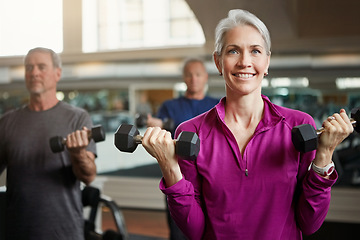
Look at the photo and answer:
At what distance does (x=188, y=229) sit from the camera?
1159 millimetres

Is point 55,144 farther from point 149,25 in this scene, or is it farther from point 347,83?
point 347,83

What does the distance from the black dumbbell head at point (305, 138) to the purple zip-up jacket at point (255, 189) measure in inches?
3.7

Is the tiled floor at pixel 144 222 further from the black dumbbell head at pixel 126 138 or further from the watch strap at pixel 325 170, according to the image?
the watch strap at pixel 325 170

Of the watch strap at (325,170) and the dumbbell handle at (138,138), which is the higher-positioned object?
the dumbbell handle at (138,138)

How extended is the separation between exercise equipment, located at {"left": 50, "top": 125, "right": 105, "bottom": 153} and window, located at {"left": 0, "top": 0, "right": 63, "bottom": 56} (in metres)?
0.52

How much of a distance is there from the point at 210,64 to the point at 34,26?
223 cm

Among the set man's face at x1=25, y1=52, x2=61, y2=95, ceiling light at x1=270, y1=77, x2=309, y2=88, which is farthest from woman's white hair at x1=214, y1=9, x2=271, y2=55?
ceiling light at x1=270, y1=77, x2=309, y2=88

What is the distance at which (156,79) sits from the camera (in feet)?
15.6

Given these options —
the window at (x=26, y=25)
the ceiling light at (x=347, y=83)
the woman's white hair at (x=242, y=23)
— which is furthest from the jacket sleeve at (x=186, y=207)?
the ceiling light at (x=347, y=83)

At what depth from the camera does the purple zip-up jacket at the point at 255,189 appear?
1.11 metres

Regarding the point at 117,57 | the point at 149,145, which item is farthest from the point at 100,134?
the point at 117,57

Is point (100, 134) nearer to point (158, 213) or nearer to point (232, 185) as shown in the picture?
point (232, 185)

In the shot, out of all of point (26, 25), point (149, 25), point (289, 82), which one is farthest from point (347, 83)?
point (26, 25)

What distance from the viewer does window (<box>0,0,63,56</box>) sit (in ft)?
6.66
